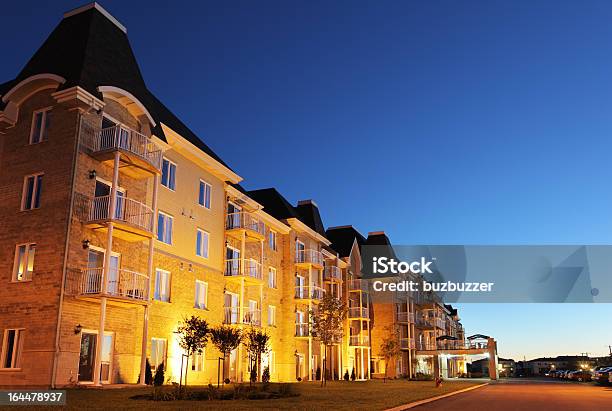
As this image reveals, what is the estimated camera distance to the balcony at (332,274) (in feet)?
170

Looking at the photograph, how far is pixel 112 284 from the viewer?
23.6 metres

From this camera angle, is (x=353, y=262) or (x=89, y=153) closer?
(x=89, y=153)

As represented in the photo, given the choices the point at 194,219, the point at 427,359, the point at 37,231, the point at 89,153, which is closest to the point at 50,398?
the point at 37,231

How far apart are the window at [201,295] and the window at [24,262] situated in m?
10.3

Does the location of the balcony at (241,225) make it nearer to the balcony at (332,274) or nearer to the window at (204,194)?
the window at (204,194)

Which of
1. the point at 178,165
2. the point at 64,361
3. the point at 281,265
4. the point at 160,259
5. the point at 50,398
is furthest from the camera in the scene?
the point at 281,265

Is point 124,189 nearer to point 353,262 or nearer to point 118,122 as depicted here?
point 118,122

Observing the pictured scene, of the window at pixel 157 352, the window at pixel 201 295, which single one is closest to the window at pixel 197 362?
the window at pixel 157 352

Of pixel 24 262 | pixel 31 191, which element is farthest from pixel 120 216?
pixel 24 262

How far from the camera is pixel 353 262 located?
196ft

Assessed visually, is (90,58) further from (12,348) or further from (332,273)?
(332,273)

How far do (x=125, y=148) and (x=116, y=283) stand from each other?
5687 millimetres

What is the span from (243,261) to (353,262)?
88.8 ft

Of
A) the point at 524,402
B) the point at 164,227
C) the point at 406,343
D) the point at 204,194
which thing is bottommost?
the point at 524,402
